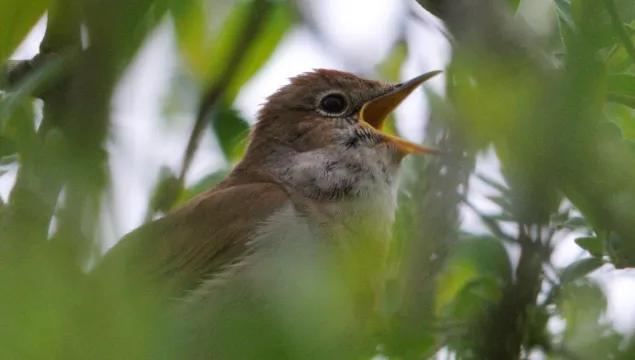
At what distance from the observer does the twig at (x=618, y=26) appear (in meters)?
1.72

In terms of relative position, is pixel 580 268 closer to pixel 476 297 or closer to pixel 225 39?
pixel 476 297

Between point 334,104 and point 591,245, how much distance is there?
8.68ft

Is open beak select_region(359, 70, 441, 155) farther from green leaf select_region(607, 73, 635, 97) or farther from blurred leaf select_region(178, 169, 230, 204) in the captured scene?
green leaf select_region(607, 73, 635, 97)

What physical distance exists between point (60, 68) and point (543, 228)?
40.2 inches

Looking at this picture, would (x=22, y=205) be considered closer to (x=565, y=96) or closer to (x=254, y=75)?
(x=565, y=96)

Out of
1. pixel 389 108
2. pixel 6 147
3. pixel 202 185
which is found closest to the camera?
pixel 6 147

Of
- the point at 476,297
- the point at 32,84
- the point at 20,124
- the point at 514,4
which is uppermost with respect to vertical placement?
the point at 514,4

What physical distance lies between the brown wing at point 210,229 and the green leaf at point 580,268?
1.61 metres

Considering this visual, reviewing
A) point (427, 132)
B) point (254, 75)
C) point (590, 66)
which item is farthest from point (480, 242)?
point (254, 75)

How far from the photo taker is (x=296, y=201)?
4.18 meters

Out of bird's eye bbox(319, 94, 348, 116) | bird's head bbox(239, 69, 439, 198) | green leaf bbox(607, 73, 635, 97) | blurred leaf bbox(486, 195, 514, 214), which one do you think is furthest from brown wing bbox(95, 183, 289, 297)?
green leaf bbox(607, 73, 635, 97)

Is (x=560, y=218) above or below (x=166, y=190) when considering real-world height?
below

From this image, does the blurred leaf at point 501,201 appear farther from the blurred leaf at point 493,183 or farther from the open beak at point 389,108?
the open beak at point 389,108

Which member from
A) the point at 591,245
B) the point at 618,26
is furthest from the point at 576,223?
the point at 618,26
